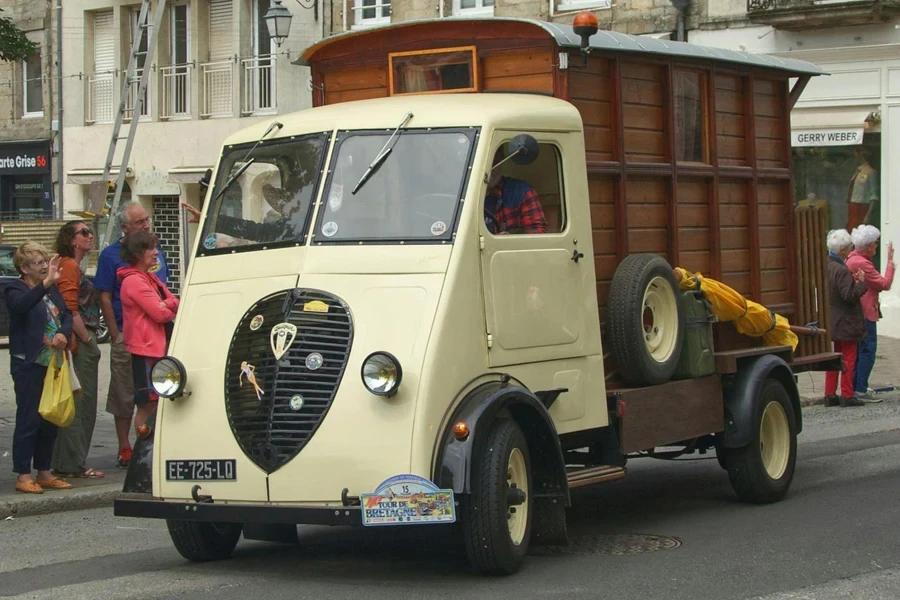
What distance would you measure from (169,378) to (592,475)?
2340mm

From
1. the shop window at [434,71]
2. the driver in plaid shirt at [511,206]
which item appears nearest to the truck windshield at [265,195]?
the driver in plaid shirt at [511,206]

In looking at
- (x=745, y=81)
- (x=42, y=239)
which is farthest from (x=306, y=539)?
(x=42, y=239)

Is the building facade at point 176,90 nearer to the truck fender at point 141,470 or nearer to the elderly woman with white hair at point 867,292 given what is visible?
the elderly woman with white hair at point 867,292

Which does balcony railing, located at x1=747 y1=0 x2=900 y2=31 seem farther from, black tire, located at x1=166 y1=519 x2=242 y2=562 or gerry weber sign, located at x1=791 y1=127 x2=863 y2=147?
black tire, located at x1=166 y1=519 x2=242 y2=562

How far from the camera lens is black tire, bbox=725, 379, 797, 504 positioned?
9336 millimetres

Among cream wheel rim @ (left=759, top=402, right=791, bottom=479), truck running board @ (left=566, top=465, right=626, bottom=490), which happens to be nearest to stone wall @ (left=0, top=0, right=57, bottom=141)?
cream wheel rim @ (left=759, top=402, right=791, bottom=479)

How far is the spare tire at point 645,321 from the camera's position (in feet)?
27.0

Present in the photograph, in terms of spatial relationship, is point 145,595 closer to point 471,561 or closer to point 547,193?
point 471,561

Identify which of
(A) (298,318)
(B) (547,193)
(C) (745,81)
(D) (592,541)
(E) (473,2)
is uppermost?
(E) (473,2)

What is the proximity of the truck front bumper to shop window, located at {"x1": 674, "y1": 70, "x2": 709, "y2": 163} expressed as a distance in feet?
12.1

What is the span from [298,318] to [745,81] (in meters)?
4.27

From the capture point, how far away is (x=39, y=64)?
33438 millimetres

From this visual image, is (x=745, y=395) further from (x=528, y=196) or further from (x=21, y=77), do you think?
(x=21, y=77)

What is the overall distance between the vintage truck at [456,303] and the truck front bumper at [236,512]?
0.04 ft
